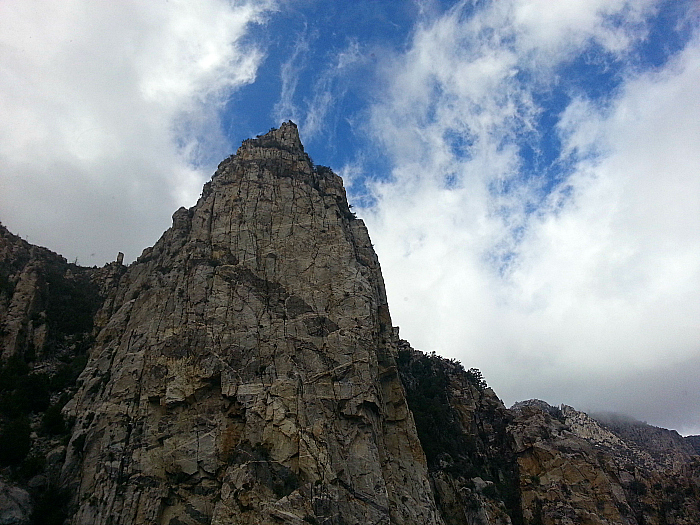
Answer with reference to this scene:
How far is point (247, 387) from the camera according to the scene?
40.5 m

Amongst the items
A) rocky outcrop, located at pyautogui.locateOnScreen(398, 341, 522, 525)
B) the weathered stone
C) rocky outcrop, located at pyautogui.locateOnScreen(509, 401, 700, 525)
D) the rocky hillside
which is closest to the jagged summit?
the rocky hillside

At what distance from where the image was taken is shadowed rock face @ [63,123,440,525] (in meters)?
35.6

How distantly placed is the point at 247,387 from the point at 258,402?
69.8 inches

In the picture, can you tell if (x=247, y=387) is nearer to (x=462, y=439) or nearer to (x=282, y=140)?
(x=462, y=439)

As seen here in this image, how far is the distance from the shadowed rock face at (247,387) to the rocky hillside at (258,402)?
0.15 m

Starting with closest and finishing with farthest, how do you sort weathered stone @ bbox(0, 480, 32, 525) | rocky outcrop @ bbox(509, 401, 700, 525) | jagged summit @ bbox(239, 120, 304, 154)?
1. weathered stone @ bbox(0, 480, 32, 525)
2. rocky outcrop @ bbox(509, 401, 700, 525)
3. jagged summit @ bbox(239, 120, 304, 154)

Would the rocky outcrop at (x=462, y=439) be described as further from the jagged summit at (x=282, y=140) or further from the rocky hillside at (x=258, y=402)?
the jagged summit at (x=282, y=140)

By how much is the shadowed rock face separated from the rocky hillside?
15 cm

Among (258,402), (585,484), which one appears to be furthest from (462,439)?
(258,402)

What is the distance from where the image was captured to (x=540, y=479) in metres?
58.2

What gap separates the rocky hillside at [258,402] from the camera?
118 feet

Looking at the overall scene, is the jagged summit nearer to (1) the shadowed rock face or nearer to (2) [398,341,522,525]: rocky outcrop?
(1) the shadowed rock face

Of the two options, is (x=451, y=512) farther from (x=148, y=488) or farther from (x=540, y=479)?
(x=148, y=488)

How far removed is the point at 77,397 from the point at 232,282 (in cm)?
1702
